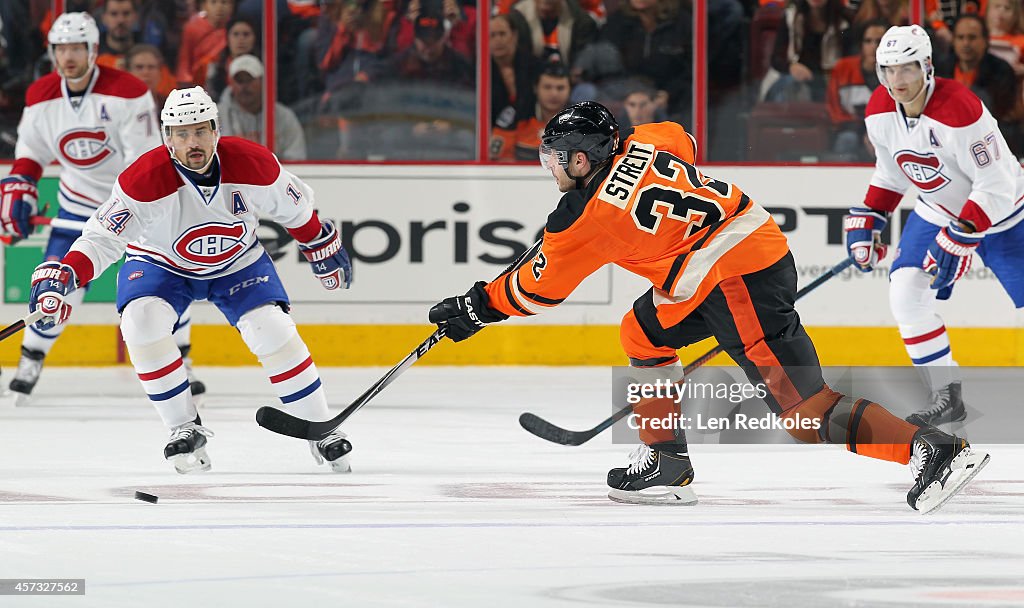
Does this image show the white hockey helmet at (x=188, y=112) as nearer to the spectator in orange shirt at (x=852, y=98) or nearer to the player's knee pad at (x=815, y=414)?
the player's knee pad at (x=815, y=414)

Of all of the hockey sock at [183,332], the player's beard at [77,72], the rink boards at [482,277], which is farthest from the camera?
the rink boards at [482,277]

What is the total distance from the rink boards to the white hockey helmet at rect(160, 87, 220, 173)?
255 cm

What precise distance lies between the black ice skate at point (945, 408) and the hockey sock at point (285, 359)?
1.79 m

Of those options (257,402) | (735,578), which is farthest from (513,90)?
(735,578)

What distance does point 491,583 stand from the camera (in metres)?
2.61

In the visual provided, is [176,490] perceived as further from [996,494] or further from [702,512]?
[996,494]

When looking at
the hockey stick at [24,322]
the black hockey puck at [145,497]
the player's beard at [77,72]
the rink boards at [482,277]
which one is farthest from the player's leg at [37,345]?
the black hockey puck at [145,497]

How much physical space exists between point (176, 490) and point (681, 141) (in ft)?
4.58

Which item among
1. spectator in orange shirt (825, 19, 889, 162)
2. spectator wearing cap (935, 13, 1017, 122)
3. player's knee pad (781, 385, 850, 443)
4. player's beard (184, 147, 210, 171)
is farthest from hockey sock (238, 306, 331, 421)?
spectator wearing cap (935, 13, 1017, 122)

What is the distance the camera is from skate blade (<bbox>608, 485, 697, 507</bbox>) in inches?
136

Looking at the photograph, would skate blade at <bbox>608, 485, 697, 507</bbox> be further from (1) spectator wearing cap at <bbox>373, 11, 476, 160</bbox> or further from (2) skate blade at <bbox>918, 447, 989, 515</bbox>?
(1) spectator wearing cap at <bbox>373, 11, 476, 160</bbox>

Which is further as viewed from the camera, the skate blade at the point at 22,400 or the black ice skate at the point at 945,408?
the skate blade at the point at 22,400

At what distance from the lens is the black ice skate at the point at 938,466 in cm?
315

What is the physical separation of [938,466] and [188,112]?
187cm
